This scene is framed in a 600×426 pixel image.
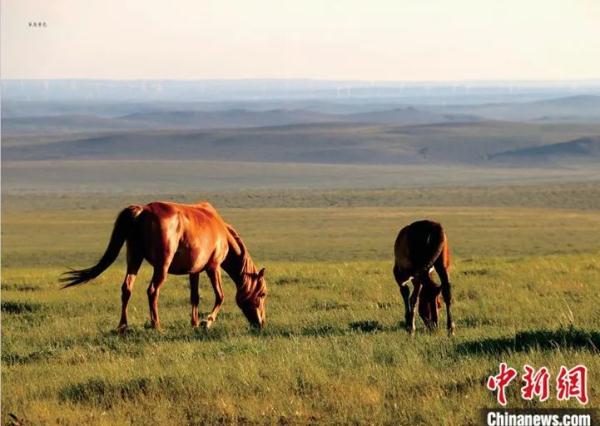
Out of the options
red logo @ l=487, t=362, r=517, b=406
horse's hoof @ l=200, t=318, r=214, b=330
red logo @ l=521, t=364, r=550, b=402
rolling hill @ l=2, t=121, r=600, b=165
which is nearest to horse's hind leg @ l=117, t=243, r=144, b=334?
horse's hoof @ l=200, t=318, r=214, b=330

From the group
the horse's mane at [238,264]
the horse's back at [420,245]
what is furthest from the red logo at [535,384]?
the horse's mane at [238,264]

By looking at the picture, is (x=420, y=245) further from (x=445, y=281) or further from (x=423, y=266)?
(x=445, y=281)

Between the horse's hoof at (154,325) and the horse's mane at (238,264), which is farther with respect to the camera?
the horse's mane at (238,264)

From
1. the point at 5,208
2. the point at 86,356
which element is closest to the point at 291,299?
the point at 86,356

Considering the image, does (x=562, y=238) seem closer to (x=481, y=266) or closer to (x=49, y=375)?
(x=481, y=266)

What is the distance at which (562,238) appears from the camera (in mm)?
48250

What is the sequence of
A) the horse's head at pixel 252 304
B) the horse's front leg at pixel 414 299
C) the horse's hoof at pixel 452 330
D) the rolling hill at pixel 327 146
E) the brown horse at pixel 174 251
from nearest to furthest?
1. the horse's hoof at pixel 452 330
2. the horse's front leg at pixel 414 299
3. the brown horse at pixel 174 251
4. the horse's head at pixel 252 304
5. the rolling hill at pixel 327 146

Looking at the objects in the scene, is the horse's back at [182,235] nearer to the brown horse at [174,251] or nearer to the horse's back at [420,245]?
the brown horse at [174,251]

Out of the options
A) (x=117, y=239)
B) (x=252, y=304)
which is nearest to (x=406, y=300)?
(x=252, y=304)

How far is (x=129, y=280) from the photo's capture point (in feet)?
43.1

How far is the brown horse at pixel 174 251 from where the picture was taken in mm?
13188

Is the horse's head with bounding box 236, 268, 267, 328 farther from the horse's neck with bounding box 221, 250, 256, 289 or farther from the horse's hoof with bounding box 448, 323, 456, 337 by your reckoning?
the horse's hoof with bounding box 448, 323, 456, 337

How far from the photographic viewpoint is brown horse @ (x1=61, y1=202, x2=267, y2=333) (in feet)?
43.3

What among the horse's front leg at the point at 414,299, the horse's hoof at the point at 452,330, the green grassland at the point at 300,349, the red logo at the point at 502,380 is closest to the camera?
the red logo at the point at 502,380
